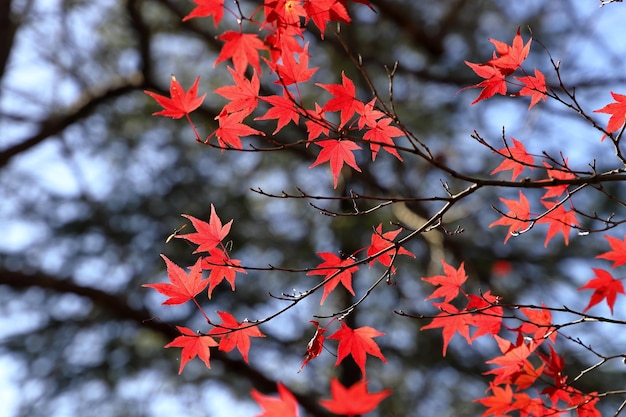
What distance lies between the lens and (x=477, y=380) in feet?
14.5

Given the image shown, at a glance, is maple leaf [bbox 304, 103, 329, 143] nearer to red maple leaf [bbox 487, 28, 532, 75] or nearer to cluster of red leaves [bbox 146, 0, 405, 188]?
cluster of red leaves [bbox 146, 0, 405, 188]

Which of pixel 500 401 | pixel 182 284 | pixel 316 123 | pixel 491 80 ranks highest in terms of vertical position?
pixel 491 80

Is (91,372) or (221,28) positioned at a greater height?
(221,28)

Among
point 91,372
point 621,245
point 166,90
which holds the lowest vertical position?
point 91,372

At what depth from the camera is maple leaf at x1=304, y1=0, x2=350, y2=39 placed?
121 cm

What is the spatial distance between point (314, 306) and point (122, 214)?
153 cm

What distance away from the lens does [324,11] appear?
4.06 ft

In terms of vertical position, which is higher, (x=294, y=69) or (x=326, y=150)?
(x=294, y=69)

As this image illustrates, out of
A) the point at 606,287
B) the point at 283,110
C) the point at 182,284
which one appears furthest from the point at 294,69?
the point at 606,287

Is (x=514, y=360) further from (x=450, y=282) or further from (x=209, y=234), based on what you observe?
(x=209, y=234)

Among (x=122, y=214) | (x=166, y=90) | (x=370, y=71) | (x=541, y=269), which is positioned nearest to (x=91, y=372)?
(x=122, y=214)

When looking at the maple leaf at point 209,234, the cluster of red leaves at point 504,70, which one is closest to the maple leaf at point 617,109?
the cluster of red leaves at point 504,70

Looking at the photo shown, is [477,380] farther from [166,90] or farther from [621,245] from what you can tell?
[621,245]

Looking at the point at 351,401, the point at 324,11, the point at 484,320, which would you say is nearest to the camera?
the point at 351,401
